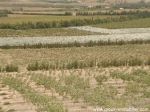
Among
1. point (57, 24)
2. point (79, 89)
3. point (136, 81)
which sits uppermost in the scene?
point (79, 89)

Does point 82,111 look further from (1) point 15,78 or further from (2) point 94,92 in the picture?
(1) point 15,78

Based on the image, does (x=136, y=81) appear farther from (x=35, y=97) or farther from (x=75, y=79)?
(x=35, y=97)

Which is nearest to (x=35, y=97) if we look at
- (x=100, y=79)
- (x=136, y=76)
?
(x=100, y=79)

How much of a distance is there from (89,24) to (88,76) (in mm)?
43170

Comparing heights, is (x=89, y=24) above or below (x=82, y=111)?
below

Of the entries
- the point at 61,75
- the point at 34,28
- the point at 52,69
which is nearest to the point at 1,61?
the point at 52,69

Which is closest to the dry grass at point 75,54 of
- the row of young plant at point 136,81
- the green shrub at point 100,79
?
the row of young plant at point 136,81

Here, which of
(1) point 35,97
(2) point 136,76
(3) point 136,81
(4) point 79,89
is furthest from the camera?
(2) point 136,76

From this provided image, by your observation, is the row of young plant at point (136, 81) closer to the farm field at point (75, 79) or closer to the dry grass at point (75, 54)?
the farm field at point (75, 79)

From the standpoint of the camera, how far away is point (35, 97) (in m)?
14.2

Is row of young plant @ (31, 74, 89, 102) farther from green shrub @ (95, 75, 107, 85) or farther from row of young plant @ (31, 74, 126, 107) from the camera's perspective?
green shrub @ (95, 75, 107, 85)

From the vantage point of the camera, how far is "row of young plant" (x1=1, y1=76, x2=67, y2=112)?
493 inches

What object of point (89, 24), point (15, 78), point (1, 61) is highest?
point (15, 78)

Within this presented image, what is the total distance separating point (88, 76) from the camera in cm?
1923
